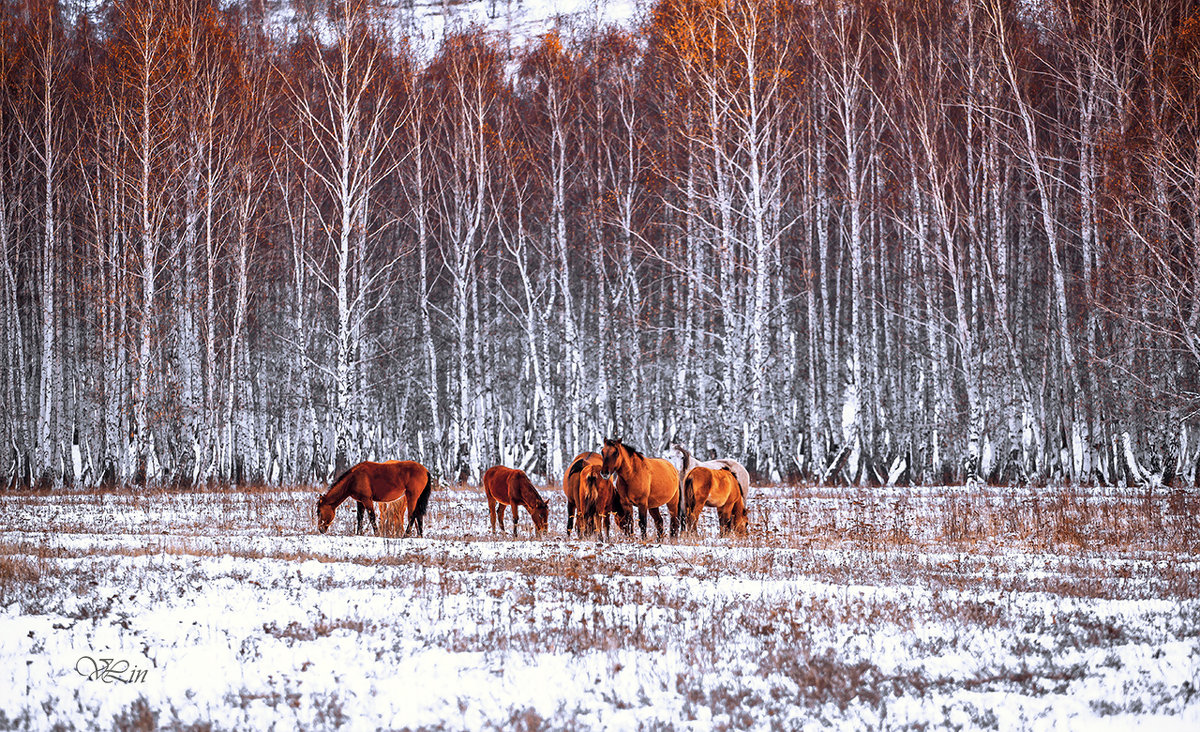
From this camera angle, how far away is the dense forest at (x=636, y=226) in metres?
21.2

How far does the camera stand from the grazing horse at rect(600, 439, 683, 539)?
39.5ft

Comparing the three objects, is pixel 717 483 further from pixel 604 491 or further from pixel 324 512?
pixel 324 512

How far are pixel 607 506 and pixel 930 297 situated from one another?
13092 millimetres

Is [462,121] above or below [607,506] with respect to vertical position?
above

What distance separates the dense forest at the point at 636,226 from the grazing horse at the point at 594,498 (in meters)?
7.80

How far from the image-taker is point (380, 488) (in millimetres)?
13242

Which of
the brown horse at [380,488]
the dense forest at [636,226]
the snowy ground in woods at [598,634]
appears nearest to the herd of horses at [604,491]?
the brown horse at [380,488]

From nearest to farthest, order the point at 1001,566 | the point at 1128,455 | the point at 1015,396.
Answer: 1. the point at 1001,566
2. the point at 1128,455
3. the point at 1015,396

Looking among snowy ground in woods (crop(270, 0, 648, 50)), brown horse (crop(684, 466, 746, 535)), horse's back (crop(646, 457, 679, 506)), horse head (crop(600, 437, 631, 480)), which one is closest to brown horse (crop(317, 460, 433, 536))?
horse head (crop(600, 437, 631, 480))

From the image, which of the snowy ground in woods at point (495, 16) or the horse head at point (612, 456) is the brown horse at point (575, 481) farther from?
the snowy ground in woods at point (495, 16)

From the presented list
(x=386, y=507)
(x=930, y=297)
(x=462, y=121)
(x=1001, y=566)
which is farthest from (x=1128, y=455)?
(x=462, y=121)

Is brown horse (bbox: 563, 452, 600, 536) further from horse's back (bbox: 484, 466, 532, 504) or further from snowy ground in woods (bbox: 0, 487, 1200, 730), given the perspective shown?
snowy ground in woods (bbox: 0, 487, 1200, 730)

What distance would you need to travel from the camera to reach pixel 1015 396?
2234 cm

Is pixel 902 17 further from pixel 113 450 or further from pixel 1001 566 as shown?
pixel 113 450
